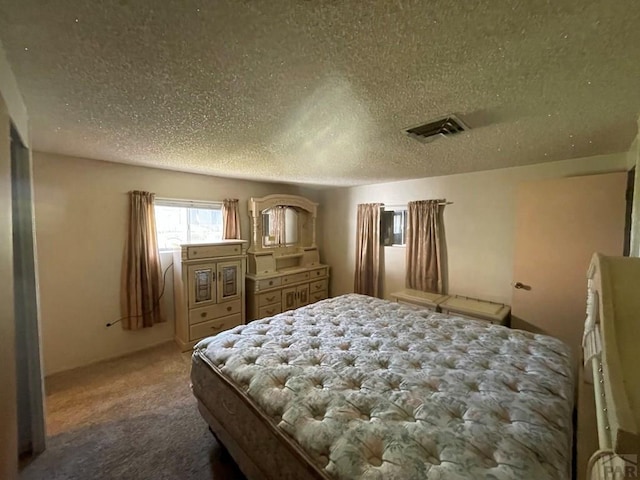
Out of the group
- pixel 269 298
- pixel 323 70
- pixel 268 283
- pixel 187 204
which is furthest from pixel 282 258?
pixel 323 70

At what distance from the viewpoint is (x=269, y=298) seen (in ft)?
12.4

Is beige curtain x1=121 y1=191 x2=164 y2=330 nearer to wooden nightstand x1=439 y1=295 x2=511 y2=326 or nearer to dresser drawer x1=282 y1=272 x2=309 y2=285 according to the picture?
dresser drawer x1=282 y1=272 x2=309 y2=285

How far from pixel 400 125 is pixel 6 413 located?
230 centimetres

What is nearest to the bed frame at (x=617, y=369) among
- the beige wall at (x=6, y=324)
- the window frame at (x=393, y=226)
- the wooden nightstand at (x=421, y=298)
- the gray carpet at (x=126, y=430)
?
the beige wall at (x=6, y=324)

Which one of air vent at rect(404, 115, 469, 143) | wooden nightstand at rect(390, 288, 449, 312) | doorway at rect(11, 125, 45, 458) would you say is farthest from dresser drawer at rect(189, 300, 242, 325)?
air vent at rect(404, 115, 469, 143)

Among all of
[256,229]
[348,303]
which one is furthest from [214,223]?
[348,303]

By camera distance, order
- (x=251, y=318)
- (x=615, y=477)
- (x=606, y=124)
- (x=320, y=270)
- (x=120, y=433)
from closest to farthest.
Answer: (x=615, y=477)
(x=606, y=124)
(x=120, y=433)
(x=251, y=318)
(x=320, y=270)

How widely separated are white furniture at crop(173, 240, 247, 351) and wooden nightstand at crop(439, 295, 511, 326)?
2559mm

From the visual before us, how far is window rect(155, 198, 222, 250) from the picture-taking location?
3.29 metres

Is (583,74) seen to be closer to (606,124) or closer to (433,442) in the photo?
(606,124)

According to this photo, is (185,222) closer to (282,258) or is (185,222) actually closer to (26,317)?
(282,258)

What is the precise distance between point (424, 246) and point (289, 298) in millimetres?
2108

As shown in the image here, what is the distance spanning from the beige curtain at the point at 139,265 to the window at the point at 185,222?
0.21 metres

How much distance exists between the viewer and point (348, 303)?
2680 millimetres
